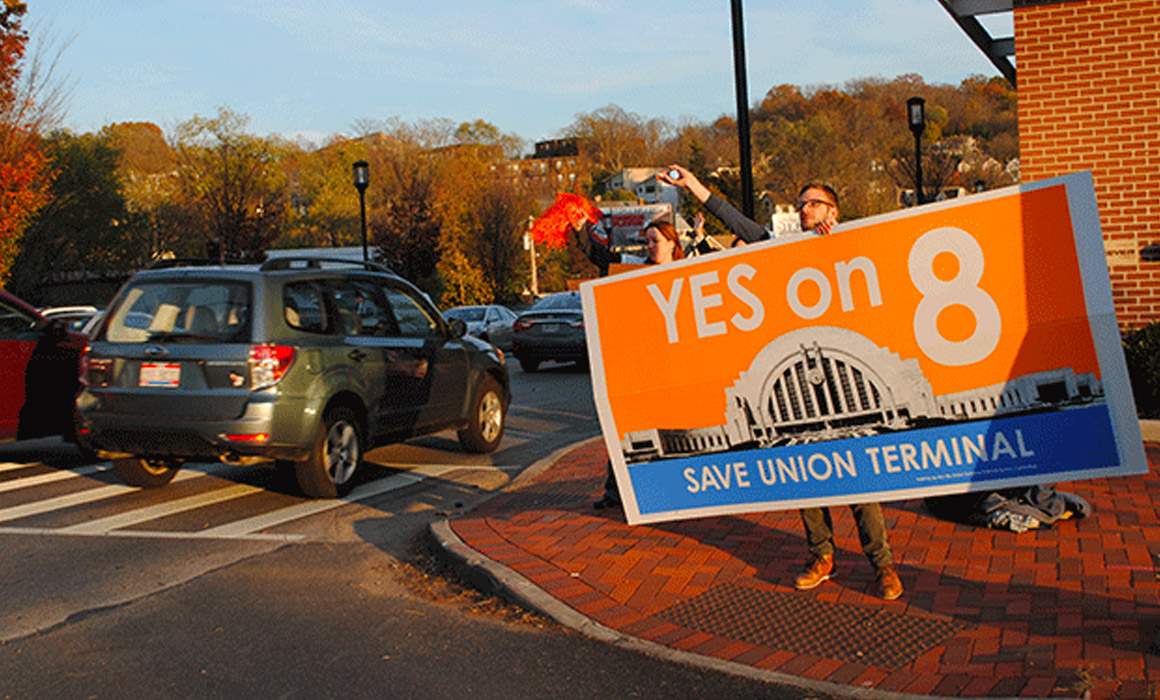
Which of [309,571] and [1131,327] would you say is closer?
[309,571]

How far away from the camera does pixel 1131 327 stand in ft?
31.3

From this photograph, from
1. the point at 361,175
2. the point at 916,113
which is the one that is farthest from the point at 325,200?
the point at 916,113

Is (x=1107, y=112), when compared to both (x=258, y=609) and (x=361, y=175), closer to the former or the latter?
(x=258, y=609)

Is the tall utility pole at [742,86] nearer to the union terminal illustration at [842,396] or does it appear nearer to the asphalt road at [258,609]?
the asphalt road at [258,609]

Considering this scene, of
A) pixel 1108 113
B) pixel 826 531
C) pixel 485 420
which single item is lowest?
pixel 826 531

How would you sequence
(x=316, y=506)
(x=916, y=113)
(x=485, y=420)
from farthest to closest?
(x=916, y=113), (x=485, y=420), (x=316, y=506)

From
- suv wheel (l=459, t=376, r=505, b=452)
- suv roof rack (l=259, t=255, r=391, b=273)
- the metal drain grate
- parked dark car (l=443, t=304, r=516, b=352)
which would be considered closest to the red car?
suv roof rack (l=259, t=255, r=391, b=273)

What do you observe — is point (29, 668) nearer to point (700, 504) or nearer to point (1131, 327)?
point (700, 504)

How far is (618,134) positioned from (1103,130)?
9922 cm

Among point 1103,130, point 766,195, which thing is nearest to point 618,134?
point 766,195

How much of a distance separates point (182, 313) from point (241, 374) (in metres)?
0.74

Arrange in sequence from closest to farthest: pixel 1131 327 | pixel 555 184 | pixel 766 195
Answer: pixel 1131 327
pixel 766 195
pixel 555 184

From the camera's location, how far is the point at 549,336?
827 inches

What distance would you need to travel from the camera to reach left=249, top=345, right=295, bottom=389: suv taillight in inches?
306
